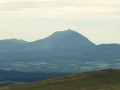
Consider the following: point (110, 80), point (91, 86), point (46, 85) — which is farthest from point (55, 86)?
point (110, 80)

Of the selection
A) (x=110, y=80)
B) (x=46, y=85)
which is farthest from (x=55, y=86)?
(x=110, y=80)

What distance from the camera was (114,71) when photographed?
11256cm

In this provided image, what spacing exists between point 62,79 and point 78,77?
5.19 meters

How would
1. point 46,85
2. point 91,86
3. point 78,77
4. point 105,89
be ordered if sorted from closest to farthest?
point 105,89, point 91,86, point 46,85, point 78,77

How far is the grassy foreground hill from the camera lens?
96.0 meters

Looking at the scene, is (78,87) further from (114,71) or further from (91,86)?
(114,71)

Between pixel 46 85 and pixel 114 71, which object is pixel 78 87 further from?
pixel 114 71

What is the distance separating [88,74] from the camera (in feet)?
369

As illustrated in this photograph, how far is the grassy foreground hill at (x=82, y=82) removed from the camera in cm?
9600

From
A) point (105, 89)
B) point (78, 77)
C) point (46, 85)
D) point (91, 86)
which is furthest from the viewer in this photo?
point (78, 77)

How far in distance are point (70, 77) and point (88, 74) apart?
5975 millimetres

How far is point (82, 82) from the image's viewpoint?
103 meters

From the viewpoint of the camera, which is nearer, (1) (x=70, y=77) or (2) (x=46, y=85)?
(2) (x=46, y=85)

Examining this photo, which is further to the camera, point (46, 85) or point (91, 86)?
point (46, 85)
